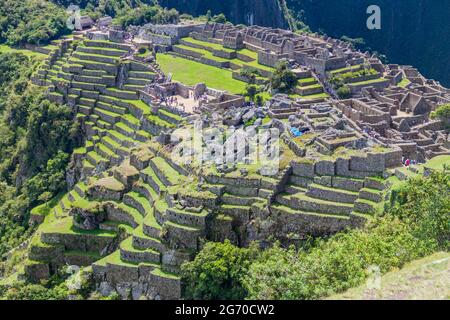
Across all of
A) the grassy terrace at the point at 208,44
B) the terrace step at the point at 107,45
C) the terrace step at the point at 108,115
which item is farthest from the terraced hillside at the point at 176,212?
the grassy terrace at the point at 208,44

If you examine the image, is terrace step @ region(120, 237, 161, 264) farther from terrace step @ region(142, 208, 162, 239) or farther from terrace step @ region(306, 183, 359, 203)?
terrace step @ region(306, 183, 359, 203)

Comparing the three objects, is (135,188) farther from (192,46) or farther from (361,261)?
(192,46)

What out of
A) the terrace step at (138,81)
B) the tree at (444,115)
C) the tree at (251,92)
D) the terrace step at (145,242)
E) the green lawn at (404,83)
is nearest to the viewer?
the terrace step at (145,242)

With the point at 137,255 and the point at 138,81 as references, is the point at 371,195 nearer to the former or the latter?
the point at 137,255

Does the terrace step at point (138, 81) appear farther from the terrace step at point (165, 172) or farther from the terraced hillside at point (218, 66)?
the terrace step at point (165, 172)

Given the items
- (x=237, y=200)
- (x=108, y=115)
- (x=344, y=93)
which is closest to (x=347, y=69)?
(x=344, y=93)

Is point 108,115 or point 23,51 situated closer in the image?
point 108,115

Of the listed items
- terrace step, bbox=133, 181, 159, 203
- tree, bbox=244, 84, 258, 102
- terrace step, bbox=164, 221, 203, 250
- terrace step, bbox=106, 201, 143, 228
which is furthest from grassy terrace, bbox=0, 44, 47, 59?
terrace step, bbox=164, 221, 203, 250

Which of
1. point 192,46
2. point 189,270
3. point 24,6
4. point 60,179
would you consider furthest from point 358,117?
point 24,6
